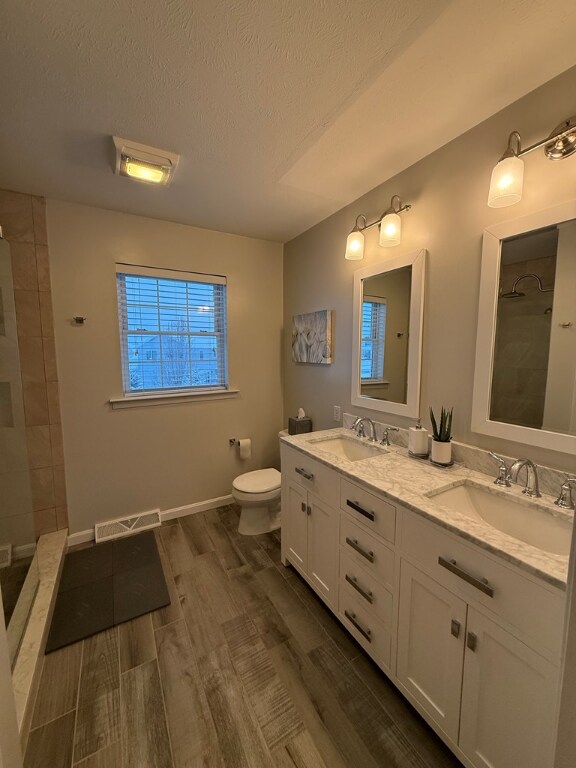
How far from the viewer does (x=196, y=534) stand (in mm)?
2447

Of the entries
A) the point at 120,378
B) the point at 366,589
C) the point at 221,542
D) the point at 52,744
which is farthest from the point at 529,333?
the point at 120,378

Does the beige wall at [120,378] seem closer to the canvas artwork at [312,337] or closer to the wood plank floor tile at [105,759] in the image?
the canvas artwork at [312,337]

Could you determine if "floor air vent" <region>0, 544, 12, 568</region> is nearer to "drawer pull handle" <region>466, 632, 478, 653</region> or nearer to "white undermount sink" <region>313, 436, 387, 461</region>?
"white undermount sink" <region>313, 436, 387, 461</region>

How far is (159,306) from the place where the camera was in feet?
8.27

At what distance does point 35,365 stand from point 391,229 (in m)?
2.45

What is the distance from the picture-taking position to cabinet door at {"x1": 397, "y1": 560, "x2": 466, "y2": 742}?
1.02 meters

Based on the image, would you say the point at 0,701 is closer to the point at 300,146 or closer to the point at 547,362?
the point at 547,362

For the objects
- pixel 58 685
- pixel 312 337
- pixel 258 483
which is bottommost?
pixel 58 685

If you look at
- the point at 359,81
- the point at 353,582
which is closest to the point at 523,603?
the point at 353,582

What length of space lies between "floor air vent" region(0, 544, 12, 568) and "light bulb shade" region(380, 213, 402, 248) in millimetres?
2729

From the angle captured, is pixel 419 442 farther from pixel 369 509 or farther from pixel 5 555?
pixel 5 555

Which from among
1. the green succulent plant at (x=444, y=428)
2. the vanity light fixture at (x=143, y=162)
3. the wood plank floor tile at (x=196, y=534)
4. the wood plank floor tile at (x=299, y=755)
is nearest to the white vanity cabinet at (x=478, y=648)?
the wood plank floor tile at (x=299, y=755)

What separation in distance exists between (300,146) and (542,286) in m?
1.30

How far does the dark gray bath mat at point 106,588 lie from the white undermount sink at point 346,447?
1.30 meters
